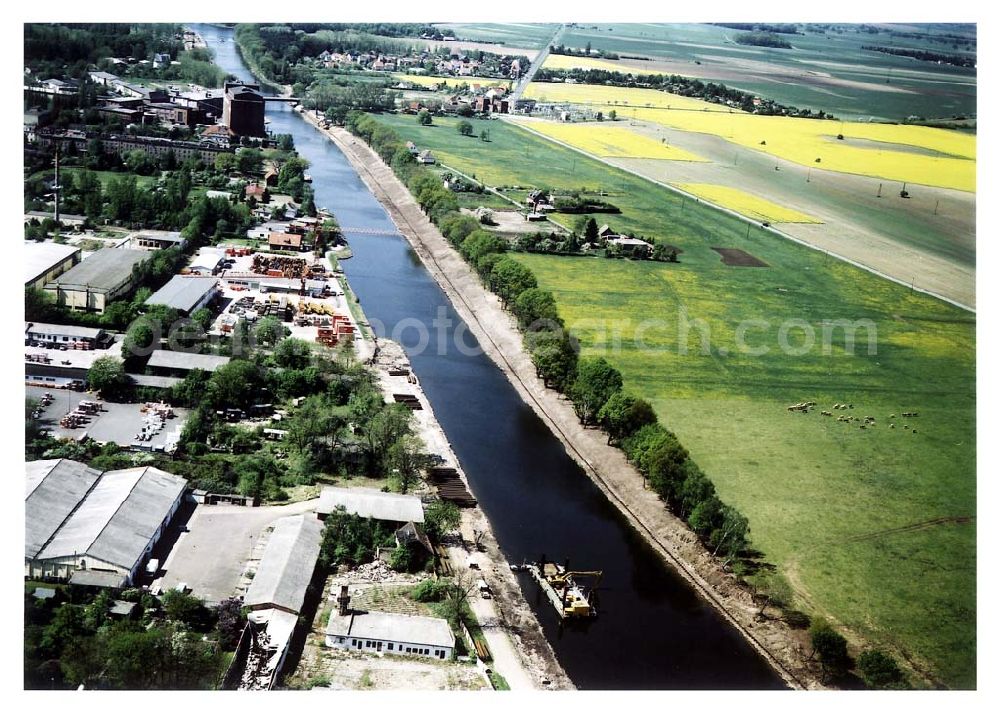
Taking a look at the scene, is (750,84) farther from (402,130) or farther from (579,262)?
(402,130)

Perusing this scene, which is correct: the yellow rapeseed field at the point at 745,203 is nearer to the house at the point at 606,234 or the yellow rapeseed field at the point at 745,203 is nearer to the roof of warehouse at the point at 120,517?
the house at the point at 606,234

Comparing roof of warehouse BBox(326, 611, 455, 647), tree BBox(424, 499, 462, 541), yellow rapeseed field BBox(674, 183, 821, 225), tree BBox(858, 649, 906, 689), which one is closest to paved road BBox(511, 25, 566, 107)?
yellow rapeseed field BBox(674, 183, 821, 225)

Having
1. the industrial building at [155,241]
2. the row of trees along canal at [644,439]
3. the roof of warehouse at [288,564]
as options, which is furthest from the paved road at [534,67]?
the roof of warehouse at [288,564]

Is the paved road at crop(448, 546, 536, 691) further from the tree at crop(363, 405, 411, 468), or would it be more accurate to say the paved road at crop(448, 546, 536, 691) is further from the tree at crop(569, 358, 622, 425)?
the tree at crop(569, 358, 622, 425)

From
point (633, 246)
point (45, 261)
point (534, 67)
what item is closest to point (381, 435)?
point (45, 261)

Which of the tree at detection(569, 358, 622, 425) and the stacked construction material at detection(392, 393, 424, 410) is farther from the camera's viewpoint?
the stacked construction material at detection(392, 393, 424, 410)

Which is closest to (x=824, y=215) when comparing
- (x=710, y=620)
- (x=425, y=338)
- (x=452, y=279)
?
(x=452, y=279)

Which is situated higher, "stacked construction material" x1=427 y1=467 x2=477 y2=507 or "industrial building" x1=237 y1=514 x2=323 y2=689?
"stacked construction material" x1=427 y1=467 x2=477 y2=507
